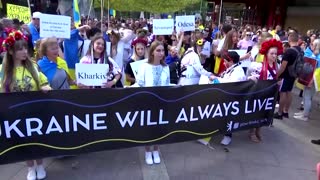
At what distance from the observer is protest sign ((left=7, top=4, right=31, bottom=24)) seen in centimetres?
838

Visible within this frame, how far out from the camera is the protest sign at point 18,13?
838 centimetres

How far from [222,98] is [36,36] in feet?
15.0

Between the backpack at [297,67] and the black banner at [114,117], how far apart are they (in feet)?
7.11

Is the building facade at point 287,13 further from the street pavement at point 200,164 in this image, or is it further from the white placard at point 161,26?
the street pavement at point 200,164

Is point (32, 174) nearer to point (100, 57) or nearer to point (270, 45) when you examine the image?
point (100, 57)

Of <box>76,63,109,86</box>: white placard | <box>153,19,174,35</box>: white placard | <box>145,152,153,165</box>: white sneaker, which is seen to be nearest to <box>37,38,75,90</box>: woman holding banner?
<box>76,63,109,86</box>: white placard

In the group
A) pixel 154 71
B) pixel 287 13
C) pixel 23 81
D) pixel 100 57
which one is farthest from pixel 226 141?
pixel 287 13

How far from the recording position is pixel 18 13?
8.70m

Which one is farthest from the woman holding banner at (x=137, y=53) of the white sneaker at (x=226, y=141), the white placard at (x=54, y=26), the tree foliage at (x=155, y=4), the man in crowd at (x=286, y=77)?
the tree foliage at (x=155, y=4)

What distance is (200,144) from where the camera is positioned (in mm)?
5414

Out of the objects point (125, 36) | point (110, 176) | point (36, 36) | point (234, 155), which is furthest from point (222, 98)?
point (36, 36)

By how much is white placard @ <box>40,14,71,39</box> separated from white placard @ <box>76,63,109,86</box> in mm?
1475

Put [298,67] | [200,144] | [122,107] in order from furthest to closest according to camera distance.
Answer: [298,67] < [200,144] < [122,107]

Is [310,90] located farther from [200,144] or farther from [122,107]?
[122,107]
